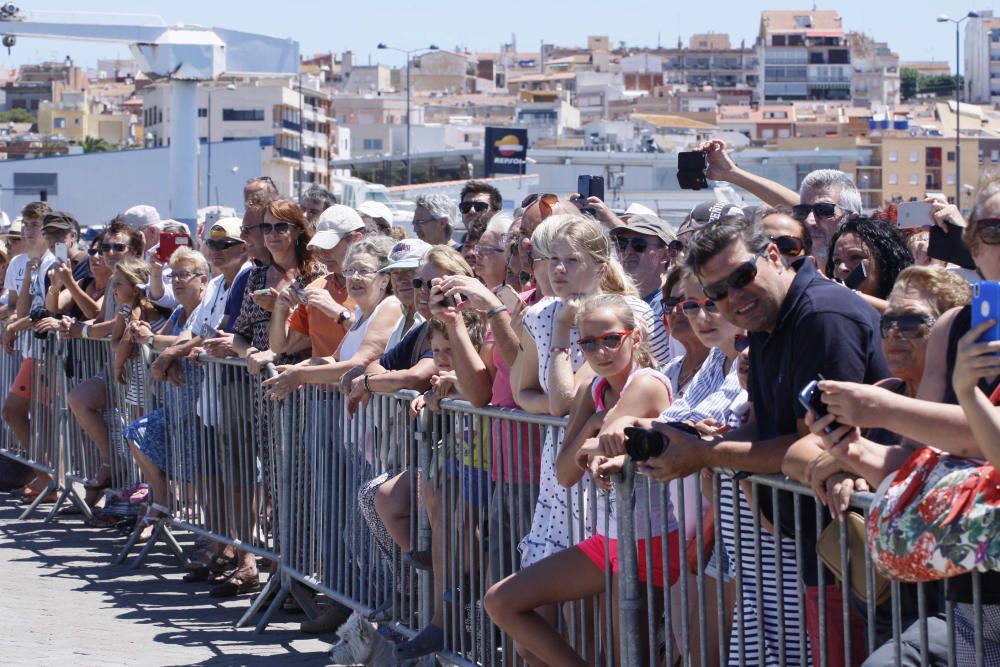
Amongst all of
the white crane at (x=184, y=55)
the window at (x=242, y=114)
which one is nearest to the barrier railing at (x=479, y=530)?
the white crane at (x=184, y=55)

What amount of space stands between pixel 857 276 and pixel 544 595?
1.88 metres

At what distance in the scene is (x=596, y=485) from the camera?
17.7 feet

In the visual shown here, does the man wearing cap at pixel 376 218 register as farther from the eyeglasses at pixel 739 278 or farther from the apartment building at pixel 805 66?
the apartment building at pixel 805 66

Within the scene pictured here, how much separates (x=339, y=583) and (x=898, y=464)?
426cm

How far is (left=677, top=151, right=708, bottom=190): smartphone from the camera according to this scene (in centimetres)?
797

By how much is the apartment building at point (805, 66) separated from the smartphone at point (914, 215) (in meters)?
178

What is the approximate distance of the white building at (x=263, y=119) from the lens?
4970 inches

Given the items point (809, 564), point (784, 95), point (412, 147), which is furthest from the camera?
point (784, 95)

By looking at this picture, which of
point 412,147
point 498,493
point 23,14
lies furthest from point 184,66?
point 412,147

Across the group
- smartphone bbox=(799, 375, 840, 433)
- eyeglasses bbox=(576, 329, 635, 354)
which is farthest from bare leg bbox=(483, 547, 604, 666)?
smartphone bbox=(799, 375, 840, 433)

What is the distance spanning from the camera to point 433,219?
9.83 meters

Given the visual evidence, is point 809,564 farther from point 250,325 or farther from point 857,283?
point 250,325

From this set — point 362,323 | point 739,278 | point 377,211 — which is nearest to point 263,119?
Result: point 377,211

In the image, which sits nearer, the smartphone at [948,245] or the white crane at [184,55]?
the smartphone at [948,245]
